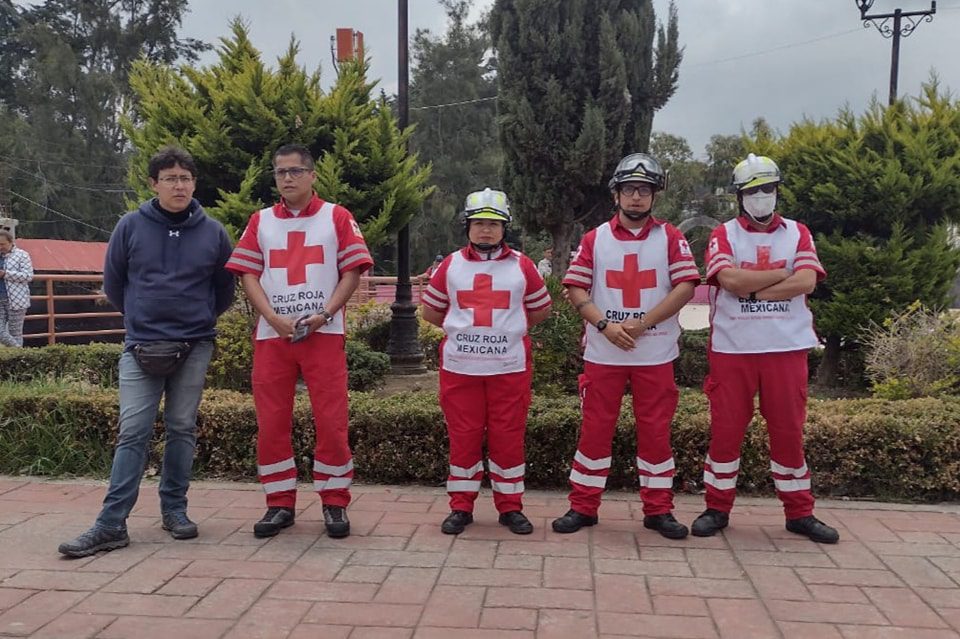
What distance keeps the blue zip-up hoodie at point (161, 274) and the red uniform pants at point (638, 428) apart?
6.43ft

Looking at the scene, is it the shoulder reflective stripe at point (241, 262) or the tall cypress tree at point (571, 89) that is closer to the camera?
the shoulder reflective stripe at point (241, 262)

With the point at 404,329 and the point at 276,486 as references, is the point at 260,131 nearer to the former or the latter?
the point at 404,329

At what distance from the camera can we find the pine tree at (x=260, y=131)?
8.00 m

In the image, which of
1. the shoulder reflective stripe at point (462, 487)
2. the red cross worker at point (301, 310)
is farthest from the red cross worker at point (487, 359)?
the red cross worker at point (301, 310)

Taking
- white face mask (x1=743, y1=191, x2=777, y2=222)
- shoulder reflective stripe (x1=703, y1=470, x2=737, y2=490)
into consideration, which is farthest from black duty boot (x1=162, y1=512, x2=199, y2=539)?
white face mask (x1=743, y1=191, x2=777, y2=222)

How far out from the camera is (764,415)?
3.97m

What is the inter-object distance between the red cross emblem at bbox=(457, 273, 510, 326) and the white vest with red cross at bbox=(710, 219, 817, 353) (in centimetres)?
107

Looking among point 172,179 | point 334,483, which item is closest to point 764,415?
point 334,483

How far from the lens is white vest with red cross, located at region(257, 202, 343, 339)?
12.9ft

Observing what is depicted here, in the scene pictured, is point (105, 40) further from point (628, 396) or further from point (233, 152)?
point (628, 396)

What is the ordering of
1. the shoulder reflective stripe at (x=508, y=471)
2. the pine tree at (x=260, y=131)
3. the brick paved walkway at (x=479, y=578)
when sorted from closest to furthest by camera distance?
the brick paved walkway at (x=479, y=578)
the shoulder reflective stripe at (x=508, y=471)
the pine tree at (x=260, y=131)

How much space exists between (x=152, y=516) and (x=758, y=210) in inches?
138

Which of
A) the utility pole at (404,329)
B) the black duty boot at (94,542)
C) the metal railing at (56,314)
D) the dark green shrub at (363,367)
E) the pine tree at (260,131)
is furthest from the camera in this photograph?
the metal railing at (56,314)

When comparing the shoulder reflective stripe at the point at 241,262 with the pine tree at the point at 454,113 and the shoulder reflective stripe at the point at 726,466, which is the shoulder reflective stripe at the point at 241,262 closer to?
the shoulder reflective stripe at the point at 726,466
